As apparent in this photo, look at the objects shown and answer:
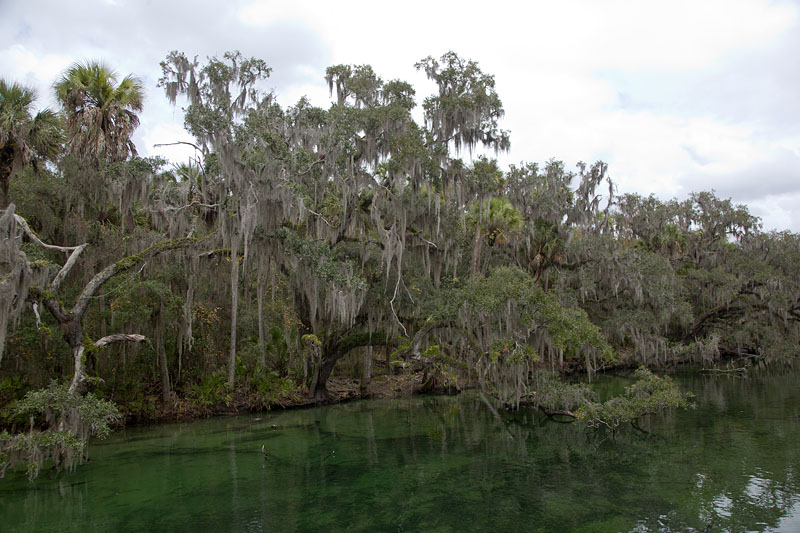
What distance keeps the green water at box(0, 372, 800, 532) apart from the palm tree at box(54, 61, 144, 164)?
25.8ft

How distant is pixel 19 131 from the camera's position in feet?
42.6

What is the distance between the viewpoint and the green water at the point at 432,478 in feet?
26.6

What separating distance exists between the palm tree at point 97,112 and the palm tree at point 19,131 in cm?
60

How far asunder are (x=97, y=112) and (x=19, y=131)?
2207 mm

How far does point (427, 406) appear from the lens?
64.6ft

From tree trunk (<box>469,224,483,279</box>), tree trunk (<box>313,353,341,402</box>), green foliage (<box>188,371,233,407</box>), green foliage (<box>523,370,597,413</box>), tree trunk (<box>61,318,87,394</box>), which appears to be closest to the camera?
tree trunk (<box>61,318,87,394</box>)

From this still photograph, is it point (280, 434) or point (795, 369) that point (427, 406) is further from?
point (795, 369)

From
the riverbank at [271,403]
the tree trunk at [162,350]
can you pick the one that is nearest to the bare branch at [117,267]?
the tree trunk at [162,350]

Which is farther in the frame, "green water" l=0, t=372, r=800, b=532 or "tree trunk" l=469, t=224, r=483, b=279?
"tree trunk" l=469, t=224, r=483, b=279

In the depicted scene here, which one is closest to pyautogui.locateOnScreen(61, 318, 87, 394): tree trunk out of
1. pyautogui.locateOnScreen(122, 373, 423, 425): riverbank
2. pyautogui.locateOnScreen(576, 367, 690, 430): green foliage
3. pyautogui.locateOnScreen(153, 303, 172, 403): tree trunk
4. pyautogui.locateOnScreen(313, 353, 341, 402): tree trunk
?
pyautogui.locateOnScreen(153, 303, 172, 403): tree trunk

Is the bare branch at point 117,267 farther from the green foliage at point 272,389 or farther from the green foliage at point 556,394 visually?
the green foliage at point 556,394

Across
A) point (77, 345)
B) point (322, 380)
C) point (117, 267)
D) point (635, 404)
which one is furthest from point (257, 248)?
point (635, 404)

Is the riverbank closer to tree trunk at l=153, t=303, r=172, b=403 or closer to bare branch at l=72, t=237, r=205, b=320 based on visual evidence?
tree trunk at l=153, t=303, r=172, b=403

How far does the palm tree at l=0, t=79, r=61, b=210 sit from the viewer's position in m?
13.0
